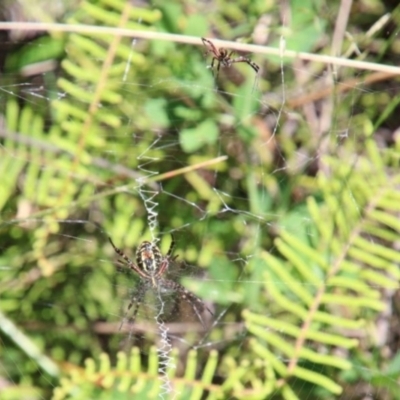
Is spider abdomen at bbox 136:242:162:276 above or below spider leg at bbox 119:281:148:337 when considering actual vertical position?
above

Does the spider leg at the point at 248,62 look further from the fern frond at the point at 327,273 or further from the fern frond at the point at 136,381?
the fern frond at the point at 136,381

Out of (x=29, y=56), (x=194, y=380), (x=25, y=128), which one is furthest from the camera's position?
(x=29, y=56)

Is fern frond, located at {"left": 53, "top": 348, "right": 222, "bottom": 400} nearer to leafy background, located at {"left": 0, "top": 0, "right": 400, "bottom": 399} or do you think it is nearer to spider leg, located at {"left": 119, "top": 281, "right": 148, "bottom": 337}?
leafy background, located at {"left": 0, "top": 0, "right": 400, "bottom": 399}

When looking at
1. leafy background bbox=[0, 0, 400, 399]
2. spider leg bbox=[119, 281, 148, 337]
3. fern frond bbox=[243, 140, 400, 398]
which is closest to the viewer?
fern frond bbox=[243, 140, 400, 398]

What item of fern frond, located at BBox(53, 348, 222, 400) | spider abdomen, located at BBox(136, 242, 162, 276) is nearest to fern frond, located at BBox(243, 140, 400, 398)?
fern frond, located at BBox(53, 348, 222, 400)

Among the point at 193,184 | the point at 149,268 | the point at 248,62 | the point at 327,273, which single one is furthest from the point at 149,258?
the point at 248,62

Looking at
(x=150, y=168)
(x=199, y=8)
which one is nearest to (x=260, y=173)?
(x=150, y=168)

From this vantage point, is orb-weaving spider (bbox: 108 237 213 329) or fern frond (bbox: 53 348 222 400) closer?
fern frond (bbox: 53 348 222 400)

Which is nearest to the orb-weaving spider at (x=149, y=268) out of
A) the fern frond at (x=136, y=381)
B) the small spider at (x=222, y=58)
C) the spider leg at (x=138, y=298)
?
the spider leg at (x=138, y=298)

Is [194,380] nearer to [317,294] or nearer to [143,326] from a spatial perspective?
[143,326]
